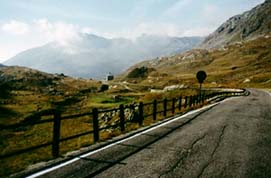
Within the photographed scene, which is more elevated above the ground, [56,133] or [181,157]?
[56,133]

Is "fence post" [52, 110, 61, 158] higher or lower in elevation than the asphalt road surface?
higher

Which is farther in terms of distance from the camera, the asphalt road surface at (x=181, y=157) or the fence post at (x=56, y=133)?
the fence post at (x=56, y=133)

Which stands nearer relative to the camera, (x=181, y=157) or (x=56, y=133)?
(x=181, y=157)

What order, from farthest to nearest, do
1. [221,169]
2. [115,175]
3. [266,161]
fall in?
1. [266,161]
2. [221,169]
3. [115,175]

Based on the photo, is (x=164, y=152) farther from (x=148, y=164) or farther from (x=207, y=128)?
(x=207, y=128)

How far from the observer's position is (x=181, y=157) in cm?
1074

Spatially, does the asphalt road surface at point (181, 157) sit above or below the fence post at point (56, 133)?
below

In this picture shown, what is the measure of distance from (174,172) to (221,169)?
1396 millimetres

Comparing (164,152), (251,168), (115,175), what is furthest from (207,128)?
(115,175)

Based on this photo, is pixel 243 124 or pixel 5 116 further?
pixel 5 116

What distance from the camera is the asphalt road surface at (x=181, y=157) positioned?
9008 millimetres

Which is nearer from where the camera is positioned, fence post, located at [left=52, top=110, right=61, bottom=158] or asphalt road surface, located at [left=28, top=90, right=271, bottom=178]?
asphalt road surface, located at [left=28, top=90, right=271, bottom=178]

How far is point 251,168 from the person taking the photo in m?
9.56

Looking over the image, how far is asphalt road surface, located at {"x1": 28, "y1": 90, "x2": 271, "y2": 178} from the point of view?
9008 millimetres
